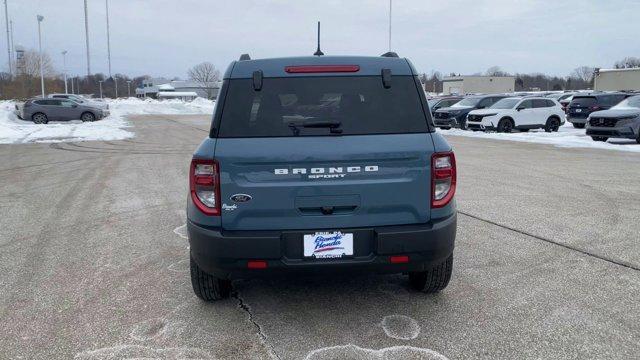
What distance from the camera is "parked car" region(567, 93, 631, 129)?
73.7 feet

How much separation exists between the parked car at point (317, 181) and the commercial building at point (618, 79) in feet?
142

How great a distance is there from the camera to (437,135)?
147 inches

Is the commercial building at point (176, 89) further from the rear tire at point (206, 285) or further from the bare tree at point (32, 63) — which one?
the rear tire at point (206, 285)

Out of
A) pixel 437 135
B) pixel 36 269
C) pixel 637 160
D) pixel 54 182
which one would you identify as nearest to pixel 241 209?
pixel 437 135

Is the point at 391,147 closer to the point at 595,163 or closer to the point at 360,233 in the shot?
the point at 360,233

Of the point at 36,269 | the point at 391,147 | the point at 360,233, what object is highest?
the point at 391,147

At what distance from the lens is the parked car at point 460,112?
85.2 feet

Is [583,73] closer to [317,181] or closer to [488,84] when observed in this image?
[488,84]

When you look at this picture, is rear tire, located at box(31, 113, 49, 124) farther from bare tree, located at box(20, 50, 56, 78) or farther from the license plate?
bare tree, located at box(20, 50, 56, 78)

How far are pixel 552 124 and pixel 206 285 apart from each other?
905 inches

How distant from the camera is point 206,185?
3.52 m

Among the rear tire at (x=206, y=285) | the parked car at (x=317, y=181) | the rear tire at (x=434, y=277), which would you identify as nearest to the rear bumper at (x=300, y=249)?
the parked car at (x=317, y=181)

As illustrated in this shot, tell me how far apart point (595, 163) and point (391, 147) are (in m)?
11.0

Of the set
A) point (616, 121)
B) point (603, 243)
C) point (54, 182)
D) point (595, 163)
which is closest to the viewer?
point (603, 243)
